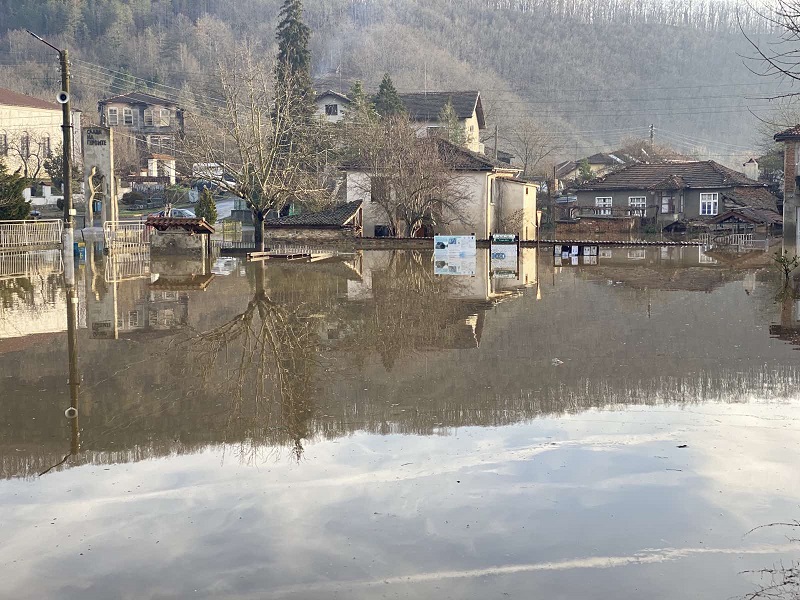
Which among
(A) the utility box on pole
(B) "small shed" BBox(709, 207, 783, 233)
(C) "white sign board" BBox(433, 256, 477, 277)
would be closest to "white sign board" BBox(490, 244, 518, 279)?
(C) "white sign board" BBox(433, 256, 477, 277)

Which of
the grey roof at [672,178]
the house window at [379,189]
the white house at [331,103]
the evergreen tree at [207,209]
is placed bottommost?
the evergreen tree at [207,209]

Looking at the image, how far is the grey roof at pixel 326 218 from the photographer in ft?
152

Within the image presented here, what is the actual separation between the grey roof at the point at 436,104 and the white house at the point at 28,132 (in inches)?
1145

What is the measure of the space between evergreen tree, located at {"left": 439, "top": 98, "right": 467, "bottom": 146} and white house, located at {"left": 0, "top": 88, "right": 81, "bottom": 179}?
101 ft

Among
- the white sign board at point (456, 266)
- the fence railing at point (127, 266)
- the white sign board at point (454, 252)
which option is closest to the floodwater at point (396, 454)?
the fence railing at point (127, 266)

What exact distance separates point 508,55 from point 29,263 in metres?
128

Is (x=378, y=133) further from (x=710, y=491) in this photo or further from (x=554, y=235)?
(x=710, y=491)

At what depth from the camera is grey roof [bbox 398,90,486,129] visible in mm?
80438

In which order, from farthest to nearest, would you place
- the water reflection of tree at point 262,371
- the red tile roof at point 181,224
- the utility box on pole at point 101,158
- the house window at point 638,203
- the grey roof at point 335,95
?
the grey roof at point 335,95, the house window at point 638,203, the utility box on pole at point 101,158, the red tile roof at point 181,224, the water reflection of tree at point 262,371

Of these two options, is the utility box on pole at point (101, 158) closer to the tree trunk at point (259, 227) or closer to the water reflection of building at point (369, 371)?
the tree trunk at point (259, 227)

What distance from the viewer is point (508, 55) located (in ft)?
492

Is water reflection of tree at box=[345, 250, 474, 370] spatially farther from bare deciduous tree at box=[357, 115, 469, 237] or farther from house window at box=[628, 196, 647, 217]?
house window at box=[628, 196, 647, 217]

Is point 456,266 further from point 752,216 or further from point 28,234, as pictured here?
point 752,216

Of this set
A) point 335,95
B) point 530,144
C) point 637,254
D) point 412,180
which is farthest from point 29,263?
point 530,144
